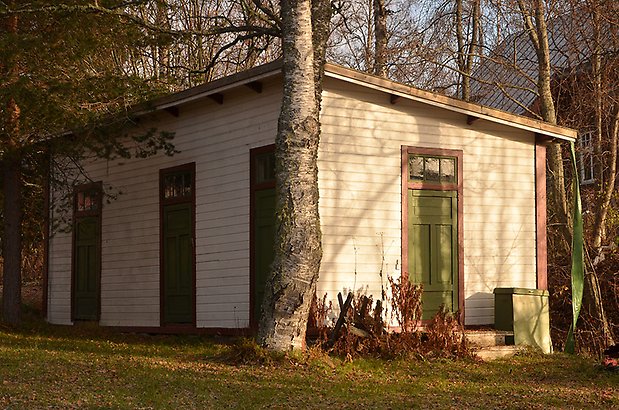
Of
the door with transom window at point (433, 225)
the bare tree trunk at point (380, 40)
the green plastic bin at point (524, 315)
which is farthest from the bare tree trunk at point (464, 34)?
the green plastic bin at point (524, 315)

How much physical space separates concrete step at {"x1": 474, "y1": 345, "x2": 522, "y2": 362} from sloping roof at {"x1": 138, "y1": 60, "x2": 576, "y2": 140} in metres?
3.53

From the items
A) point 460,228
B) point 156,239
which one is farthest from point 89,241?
point 460,228

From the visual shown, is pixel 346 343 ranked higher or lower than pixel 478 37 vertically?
lower

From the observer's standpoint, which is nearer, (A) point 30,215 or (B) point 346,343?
(B) point 346,343

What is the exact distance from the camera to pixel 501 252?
50.1 ft

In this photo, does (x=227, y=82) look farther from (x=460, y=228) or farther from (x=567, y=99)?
(x=567, y=99)

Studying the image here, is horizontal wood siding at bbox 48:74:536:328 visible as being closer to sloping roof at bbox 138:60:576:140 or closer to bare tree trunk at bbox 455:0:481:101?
sloping roof at bbox 138:60:576:140

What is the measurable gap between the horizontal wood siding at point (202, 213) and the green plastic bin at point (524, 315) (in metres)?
3.89

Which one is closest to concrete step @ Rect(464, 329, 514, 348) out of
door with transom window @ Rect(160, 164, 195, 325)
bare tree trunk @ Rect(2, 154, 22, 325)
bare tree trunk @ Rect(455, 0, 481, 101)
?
door with transom window @ Rect(160, 164, 195, 325)

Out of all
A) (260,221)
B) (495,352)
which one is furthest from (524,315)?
(260,221)

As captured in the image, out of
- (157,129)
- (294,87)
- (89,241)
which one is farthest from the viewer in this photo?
(89,241)

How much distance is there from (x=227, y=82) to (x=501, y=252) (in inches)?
200

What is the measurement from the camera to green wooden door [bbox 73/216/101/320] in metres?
18.1

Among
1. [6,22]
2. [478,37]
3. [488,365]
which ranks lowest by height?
[488,365]
